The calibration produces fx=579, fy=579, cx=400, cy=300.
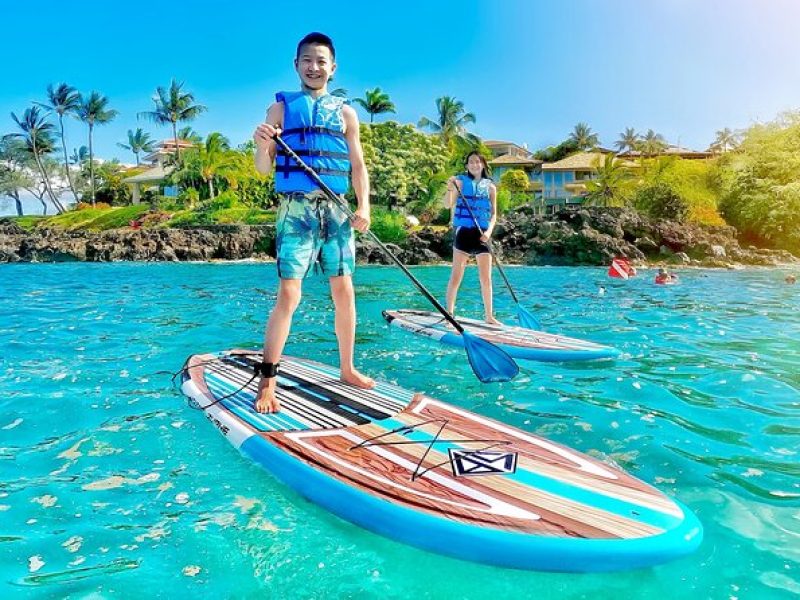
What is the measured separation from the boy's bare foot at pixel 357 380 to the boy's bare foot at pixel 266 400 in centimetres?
69

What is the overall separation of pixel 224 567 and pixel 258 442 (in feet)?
3.27

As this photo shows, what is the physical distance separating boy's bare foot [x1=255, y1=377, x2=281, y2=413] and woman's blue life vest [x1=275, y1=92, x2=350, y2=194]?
1.38m

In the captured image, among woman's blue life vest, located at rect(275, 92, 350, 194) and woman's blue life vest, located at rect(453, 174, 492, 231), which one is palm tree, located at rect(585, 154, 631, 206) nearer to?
woman's blue life vest, located at rect(453, 174, 492, 231)

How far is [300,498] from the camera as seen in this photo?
296cm

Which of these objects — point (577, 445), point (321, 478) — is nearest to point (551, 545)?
point (321, 478)

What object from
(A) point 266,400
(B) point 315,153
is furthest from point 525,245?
(A) point 266,400

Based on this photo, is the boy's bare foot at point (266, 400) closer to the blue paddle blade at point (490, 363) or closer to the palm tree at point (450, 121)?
the blue paddle blade at point (490, 363)

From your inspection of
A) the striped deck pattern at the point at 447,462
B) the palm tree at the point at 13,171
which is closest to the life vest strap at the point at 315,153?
the striped deck pattern at the point at 447,462

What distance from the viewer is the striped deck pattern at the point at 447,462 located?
2.42m

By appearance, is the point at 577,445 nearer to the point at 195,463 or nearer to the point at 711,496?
the point at 711,496

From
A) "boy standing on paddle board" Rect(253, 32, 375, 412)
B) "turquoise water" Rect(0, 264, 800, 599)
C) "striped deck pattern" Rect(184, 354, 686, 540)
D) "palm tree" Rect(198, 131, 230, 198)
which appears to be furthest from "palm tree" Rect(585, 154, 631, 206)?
"striped deck pattern" Rect(184, 354, 686, 540)

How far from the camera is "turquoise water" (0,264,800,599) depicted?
228cm

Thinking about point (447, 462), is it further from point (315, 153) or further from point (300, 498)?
point (315, 153)

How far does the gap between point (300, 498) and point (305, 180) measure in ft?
7.10
